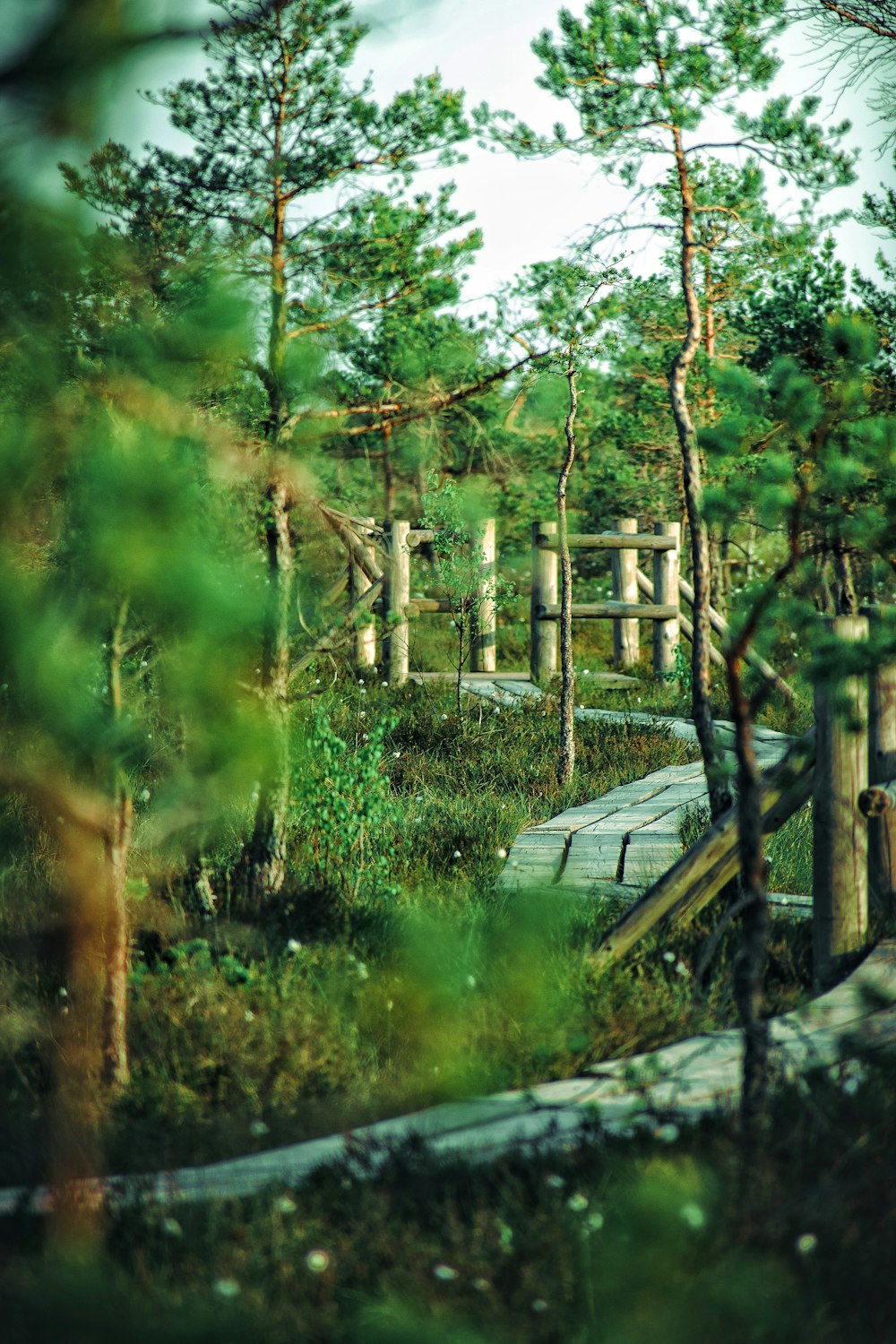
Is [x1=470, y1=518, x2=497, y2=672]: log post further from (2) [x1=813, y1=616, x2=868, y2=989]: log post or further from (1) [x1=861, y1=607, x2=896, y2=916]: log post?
(2) [x1=813, y1=616, x2=868, y2=989]: log post

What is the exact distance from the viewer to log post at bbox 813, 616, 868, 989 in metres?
3.64

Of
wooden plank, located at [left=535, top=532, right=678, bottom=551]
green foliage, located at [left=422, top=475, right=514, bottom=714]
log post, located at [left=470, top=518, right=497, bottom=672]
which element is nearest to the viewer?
green foliage, located at [left=422, top=475, right=514, bottom=714]

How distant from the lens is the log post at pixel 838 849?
3639 mm

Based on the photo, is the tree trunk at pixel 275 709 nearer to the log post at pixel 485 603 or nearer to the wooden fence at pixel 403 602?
the log post at pixel 485 603

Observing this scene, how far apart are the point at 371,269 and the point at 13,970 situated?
2.76 m

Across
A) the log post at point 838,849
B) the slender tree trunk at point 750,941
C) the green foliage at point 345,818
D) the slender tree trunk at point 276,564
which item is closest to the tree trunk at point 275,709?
the slender tree trunk at point 276,564

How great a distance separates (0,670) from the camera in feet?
7.57

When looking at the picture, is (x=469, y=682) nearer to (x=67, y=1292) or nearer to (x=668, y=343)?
(x=668, y=343)

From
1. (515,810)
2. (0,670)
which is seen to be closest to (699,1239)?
(0,670)

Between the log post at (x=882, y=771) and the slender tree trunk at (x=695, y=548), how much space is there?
49 cm

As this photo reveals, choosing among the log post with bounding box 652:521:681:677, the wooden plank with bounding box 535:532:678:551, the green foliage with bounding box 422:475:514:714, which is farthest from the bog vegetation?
the log post with bounding box 652:521:681:677

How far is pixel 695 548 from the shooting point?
13.1 ft

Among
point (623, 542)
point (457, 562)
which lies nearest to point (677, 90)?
point (457, 562)

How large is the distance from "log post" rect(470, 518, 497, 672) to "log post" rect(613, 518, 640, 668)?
1.38 metres
